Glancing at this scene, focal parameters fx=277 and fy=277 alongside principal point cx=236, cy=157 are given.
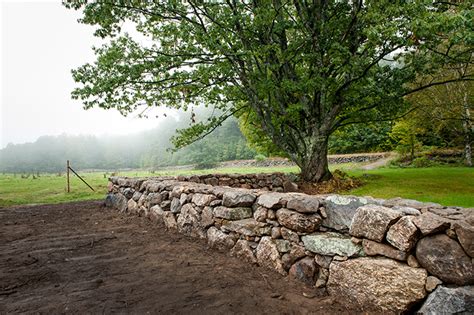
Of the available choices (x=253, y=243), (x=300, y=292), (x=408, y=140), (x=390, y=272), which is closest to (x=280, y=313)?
(x=300, y=292)

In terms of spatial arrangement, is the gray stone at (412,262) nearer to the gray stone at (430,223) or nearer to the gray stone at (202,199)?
the gray stone at (430,223)

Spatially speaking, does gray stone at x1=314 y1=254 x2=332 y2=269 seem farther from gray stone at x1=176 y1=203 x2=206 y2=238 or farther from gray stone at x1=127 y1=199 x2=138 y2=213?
gray stone at x1=127 y1=199 x2=138 y2=213

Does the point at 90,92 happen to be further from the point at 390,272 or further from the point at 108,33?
the point at 390,272

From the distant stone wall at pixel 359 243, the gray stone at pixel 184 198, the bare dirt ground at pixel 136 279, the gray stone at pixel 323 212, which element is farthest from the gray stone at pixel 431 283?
the gray stone at pixel 184 198

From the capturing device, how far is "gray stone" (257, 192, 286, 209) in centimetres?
386

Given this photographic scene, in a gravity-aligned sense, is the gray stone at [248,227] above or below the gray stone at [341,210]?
below

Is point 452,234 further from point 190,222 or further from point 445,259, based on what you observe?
point 190,222

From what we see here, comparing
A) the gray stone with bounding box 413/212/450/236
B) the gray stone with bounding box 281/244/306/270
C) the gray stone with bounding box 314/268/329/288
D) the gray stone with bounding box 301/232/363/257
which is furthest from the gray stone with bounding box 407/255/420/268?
the gray stone with bounding box 281/244/306/270

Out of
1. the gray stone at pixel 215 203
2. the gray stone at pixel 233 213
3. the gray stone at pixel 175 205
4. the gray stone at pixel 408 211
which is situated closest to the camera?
the gray stone at pixel 408 211

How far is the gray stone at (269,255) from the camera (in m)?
3.78

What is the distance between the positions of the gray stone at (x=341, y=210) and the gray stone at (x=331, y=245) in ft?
0.38

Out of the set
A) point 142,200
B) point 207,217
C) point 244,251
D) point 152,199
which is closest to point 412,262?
point 244,251

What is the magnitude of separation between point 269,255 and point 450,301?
7.01 feet

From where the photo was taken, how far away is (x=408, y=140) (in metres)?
20.2
